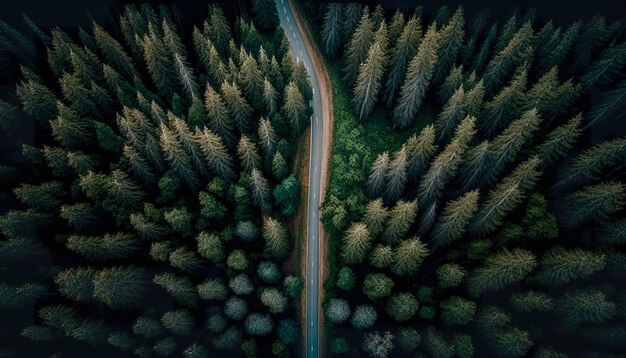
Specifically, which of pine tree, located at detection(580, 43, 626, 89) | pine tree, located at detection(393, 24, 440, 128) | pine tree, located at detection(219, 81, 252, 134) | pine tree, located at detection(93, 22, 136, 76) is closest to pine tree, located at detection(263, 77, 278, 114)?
pine tree, located at detection(219, 81, 252, 134)

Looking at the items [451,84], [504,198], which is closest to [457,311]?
[504,198]

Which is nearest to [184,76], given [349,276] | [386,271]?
[349,276]

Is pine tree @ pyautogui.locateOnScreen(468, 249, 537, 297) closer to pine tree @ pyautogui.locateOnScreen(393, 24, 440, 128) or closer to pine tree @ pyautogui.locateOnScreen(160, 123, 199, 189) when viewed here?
pine tree @ pyautogui.locateOnScreen(393, 24, 440, 128)

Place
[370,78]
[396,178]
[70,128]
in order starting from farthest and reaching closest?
[370,78] → [70,128] → [396,178]

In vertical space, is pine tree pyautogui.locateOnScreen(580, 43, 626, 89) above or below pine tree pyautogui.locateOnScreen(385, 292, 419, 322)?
above

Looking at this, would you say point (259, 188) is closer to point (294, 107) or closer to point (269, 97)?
point (294, 107)
